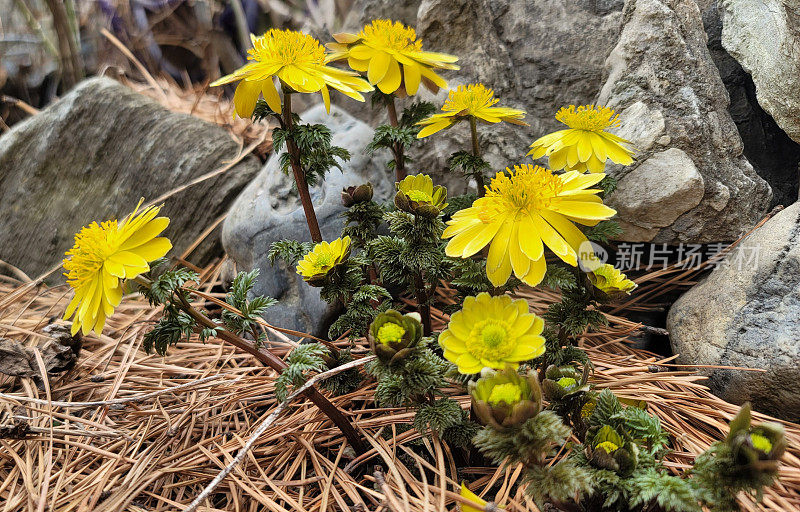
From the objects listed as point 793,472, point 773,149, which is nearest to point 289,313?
point 793,472

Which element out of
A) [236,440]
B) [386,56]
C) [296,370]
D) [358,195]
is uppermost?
[386,56]

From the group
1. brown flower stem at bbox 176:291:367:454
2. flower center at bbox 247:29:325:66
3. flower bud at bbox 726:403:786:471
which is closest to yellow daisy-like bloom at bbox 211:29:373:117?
flower center at bbox 247:29:325:66

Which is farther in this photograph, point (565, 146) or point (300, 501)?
point (565, 146)

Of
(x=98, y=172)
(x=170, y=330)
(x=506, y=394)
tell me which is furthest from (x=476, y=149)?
(x=98, y=172)

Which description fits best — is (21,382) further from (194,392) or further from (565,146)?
(565,146)

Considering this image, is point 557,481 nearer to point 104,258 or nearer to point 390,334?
point 390,334

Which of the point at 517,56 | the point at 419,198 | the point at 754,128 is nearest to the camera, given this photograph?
the point at 419,198
